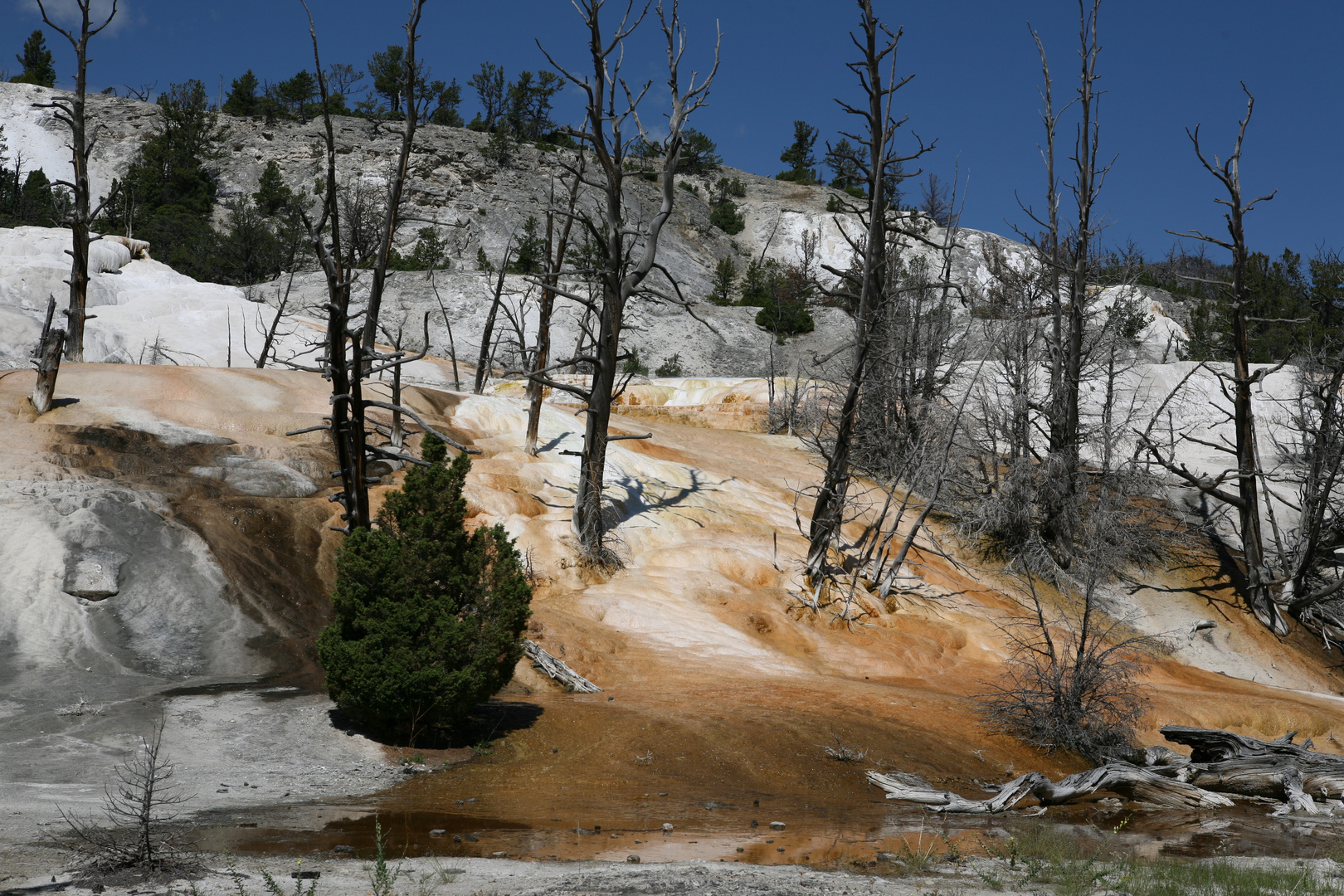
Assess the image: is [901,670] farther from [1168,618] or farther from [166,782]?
[166,782]

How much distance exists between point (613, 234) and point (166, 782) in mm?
12650

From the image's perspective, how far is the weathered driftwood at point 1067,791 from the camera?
968cm

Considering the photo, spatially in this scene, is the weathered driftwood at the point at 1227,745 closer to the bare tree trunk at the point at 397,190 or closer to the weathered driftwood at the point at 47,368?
the bare tree trunk at the point at 397,190

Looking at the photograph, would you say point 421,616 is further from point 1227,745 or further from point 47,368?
point 47,368

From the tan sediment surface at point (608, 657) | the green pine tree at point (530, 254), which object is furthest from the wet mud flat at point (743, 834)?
the green pine tree at point (530, 254)

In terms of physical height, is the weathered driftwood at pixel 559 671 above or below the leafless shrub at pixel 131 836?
below

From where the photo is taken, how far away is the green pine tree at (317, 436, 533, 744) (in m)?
9.78

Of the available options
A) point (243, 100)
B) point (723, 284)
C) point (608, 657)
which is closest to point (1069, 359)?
point (608, 657)

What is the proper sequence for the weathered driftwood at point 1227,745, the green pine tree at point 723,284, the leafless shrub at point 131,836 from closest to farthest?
the leafless shrub at point 131,836
the weathered driftwood at point 1227,745
the green pine tree at point 723,284

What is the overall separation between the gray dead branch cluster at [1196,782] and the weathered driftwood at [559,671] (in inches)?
173

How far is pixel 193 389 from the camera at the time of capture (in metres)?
19.3

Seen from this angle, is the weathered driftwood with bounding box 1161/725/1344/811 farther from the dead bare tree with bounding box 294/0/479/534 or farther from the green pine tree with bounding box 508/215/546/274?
the green pine tree with bounding box 508/215/546/274

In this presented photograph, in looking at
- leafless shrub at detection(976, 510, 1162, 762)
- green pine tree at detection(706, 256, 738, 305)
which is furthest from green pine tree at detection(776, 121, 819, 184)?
leafless shrub at detection(976, 510, 1162, 762)

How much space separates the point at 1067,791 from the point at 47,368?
1749cm
